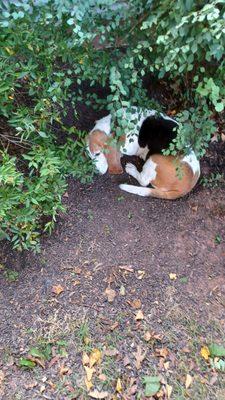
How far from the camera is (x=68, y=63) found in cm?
261

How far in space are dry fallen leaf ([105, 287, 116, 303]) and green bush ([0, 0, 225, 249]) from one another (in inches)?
22.4

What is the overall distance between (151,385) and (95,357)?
0.37 metres

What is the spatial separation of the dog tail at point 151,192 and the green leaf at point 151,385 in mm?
1371

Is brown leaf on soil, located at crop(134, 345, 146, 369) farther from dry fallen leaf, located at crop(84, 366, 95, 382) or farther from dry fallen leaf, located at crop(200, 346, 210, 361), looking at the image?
dry fallen leaf, located at crop(200, 346, 210, 361)

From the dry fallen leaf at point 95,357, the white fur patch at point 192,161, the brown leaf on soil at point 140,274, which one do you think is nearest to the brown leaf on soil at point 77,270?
the brown leaf on soil at point 140,274

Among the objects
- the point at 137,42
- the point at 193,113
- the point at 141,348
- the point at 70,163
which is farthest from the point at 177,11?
the point at 141,348

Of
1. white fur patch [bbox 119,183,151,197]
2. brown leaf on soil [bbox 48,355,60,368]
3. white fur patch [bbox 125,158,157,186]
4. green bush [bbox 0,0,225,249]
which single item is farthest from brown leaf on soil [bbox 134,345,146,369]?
white fur patch [bbox 125,158,157,186]

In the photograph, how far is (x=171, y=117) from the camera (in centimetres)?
363

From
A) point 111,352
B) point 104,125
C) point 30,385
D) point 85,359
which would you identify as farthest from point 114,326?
point 104,125

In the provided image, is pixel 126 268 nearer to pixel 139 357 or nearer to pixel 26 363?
pixel 139 357

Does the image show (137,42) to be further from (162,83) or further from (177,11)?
(162,83)

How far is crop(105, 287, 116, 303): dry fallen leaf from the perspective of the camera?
9.56ft

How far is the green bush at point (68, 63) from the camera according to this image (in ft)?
6.96

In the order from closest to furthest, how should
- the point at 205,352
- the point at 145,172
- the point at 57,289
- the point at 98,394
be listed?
the point at 98,394 → the point at 205,352 → the point at 57,289 → the point at 145,172
